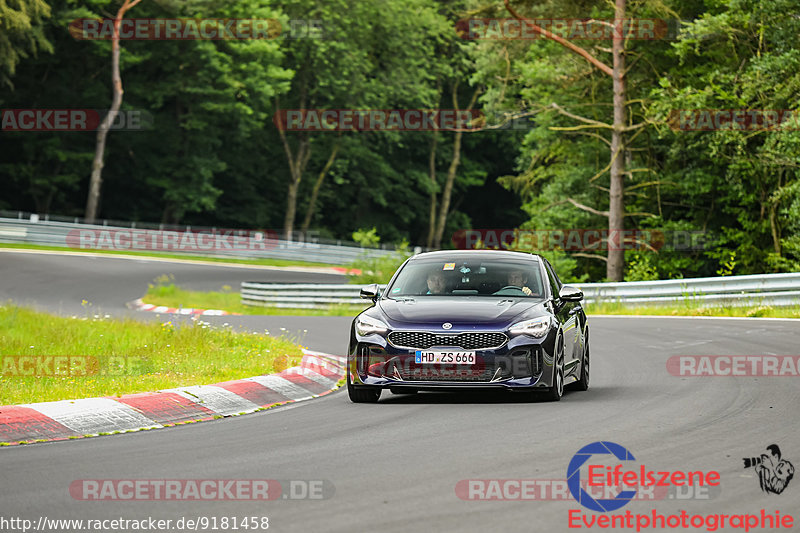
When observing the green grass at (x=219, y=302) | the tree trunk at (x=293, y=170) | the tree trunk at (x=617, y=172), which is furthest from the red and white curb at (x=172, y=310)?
the tree trunk at (x=293, y=170)

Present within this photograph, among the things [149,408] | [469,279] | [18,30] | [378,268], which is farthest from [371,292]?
[18,30]

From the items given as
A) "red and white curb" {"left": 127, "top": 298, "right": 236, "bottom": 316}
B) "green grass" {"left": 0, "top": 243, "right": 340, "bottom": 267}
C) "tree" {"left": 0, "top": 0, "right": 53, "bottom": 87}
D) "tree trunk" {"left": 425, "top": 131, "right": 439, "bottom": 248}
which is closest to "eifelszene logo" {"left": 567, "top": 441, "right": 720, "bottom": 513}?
"red and white curb" {"left": 127, "top": 298, "right": 236, "bottom": 316}

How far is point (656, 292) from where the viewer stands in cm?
2869

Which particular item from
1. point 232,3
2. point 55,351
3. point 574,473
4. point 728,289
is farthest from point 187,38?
point 574,473

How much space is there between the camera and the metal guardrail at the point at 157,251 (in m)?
52.5

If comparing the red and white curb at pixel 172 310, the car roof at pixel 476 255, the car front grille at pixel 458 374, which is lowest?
the red and white curb at pixel 172 310

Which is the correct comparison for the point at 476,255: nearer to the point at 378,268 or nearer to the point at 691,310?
the point at 691,310

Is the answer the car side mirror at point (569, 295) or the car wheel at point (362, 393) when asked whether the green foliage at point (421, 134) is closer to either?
the car side mirror at point (569, 295)

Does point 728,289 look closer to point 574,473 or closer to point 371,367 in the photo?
point 371,367

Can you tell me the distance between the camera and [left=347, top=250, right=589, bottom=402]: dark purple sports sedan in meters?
11.5

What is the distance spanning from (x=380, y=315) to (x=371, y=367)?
57cm

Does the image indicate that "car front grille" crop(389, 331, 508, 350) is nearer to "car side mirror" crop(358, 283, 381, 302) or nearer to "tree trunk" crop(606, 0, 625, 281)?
"car side mirror" crop(358, 283, 381, 302)

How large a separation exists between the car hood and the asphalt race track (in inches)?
31.6

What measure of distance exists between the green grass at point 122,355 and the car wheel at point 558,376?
335 cm
